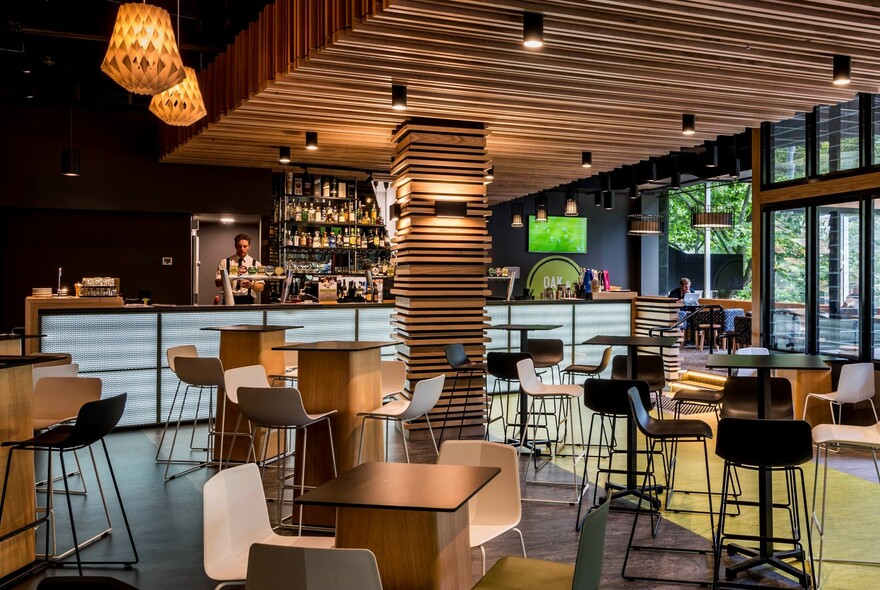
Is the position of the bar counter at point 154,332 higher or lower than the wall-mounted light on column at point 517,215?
lower

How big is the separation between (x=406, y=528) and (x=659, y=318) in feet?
29.7

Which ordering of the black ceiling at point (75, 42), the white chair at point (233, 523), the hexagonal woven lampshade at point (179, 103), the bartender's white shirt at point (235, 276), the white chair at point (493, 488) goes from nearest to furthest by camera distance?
the white chair at point (233, 523), the white chair at point (493, 488), the hexagonal woven lampshade at point (179, 103), the bartender's white shirt at point (235, 276), the black ceiling at point (75, 42)

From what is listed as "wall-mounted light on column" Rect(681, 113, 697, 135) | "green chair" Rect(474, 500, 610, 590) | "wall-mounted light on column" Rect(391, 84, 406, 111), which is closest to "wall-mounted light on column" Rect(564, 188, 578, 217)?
"wall-mounted light on column" Rect(681, 113, 697, 135)

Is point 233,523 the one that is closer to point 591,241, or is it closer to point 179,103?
point 179,103

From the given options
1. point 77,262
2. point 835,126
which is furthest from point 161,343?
point 835,126

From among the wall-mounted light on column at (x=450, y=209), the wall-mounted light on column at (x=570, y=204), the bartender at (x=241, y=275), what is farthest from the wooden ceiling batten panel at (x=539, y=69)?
the wall-mounted light on column at (x=570, y=204)

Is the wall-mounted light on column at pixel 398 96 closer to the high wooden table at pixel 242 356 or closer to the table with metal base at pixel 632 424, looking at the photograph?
the high wooden table at pixel 242 356

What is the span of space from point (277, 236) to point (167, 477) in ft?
19.9

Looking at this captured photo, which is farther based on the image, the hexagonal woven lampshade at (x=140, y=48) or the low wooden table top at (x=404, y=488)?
the hexagonal woven lampshade at (x=140, y=48)

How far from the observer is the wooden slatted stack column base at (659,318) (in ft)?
35.9

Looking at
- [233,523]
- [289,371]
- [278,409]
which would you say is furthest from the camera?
[289,371]

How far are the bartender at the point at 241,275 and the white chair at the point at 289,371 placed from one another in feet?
6.88

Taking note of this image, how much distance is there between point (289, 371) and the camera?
6918 millimetres

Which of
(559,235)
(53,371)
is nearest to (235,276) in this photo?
(53,371)
